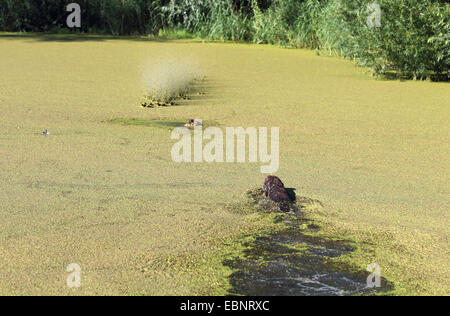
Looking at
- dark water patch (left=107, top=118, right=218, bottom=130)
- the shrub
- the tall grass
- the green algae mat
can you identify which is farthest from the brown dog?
the tall grass

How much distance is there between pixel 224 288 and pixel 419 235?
3.99 ft

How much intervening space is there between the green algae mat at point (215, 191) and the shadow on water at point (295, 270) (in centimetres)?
1

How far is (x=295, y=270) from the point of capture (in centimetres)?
317

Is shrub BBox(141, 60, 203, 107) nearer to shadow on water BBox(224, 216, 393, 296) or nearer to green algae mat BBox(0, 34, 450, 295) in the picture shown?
green algae mat BBox(0, 34, 450, 295)

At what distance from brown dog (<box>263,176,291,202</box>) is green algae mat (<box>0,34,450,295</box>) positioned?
0.14m

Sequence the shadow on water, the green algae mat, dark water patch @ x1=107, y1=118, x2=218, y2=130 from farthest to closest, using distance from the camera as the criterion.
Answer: dark water patch @ x1=107, y1=118, x2=218, y2=130 → the green algae mat → the shadow on water

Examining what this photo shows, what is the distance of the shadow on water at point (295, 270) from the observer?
9.74ft

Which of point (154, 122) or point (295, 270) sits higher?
point (154, 122)

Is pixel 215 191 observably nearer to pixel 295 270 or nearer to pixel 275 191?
pixel 275 191

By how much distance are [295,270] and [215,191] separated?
4.17 feet

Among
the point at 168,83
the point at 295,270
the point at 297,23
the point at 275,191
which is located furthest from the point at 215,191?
the point at 297,23

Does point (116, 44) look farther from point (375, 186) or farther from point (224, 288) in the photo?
point (224, 288)

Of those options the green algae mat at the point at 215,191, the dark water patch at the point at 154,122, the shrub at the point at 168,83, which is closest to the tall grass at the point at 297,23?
the green algae mat at the point at 215,191

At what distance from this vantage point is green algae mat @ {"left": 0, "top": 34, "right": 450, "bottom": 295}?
316cm
